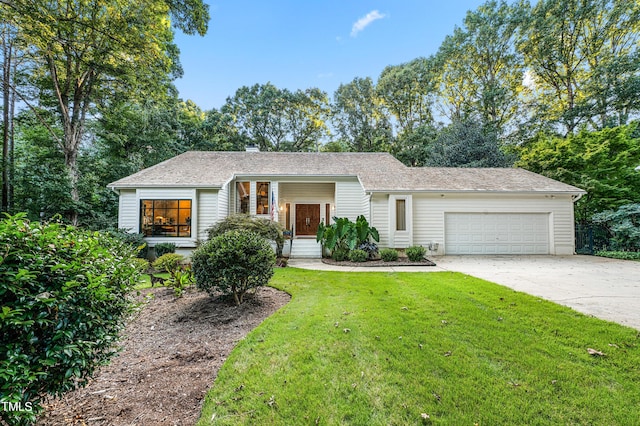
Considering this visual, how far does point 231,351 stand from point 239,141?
23.0 meters

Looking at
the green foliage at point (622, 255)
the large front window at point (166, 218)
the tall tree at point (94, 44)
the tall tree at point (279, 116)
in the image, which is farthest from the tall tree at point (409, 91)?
the large front window at point (166, 218)

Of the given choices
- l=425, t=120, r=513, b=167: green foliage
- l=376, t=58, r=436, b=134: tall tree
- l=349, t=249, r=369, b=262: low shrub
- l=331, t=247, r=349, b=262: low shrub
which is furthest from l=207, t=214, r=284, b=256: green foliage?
l=376, t=58, r=436, b=134: tall tree

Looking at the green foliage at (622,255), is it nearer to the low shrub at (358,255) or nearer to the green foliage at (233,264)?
the low shrub at (358,255)

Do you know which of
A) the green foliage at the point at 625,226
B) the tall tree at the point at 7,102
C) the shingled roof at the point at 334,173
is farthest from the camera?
the tall tree at the point at 7,102

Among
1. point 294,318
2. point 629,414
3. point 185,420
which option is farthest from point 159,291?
point 629,414

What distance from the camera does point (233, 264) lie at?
14.5ft

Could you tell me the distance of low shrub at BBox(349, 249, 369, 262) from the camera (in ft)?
31.6

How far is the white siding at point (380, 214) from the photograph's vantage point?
1129 centimetres

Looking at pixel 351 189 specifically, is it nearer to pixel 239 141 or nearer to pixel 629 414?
pixel 629 414

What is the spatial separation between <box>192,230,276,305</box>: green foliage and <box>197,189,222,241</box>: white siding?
6923 mm

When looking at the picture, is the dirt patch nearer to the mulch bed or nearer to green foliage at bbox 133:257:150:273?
green foliage at bbox 133:257:150:273

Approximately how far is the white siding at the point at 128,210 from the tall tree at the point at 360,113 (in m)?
19.3

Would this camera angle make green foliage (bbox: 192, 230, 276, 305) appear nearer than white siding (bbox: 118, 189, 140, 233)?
Yes

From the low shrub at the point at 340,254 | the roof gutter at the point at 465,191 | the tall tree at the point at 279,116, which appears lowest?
the low shrub at the point at 340,254
